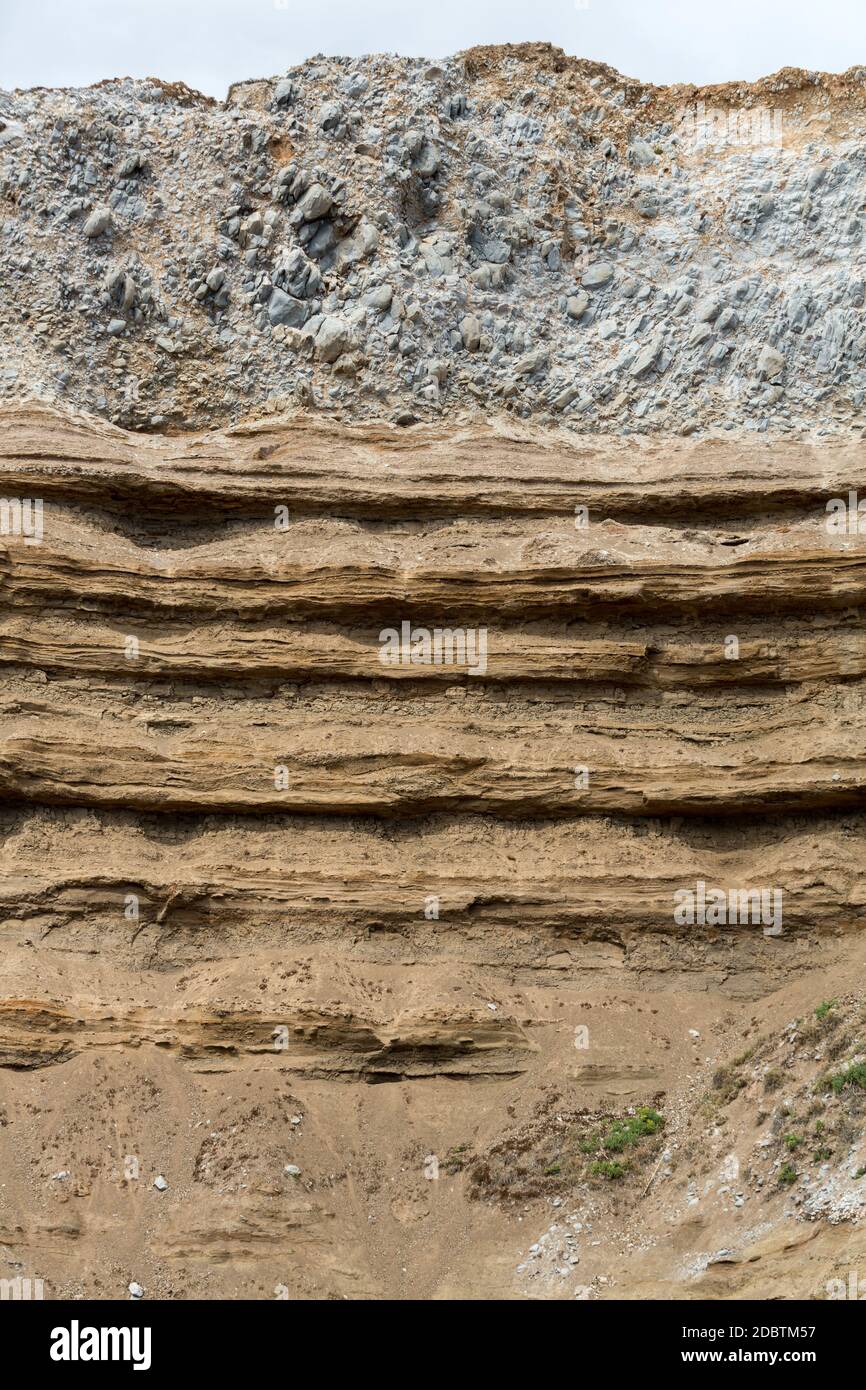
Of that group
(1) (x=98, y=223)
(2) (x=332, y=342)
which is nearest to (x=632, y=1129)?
(2) (x=332, y=342)

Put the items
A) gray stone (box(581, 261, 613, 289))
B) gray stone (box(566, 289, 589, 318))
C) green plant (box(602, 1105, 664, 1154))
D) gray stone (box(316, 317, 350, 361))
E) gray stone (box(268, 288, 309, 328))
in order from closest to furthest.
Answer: green plant (box(602, 1105, 664, 1154)) < gray stone (box(316, 317, 350, 361)) < gray stone (box(268, 288, 309, 328)) < gray stone (box(566, 289, 589, 318)) < gray stone (box(581, 261, 613, 289))

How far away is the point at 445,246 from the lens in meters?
29.4

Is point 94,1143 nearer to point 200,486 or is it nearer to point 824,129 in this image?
point 200,486

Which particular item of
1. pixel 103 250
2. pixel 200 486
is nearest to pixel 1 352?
pixel 103 250

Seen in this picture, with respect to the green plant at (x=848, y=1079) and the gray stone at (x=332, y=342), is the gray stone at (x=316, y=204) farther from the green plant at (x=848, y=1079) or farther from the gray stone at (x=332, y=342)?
the green plant at (x=848, y=1079)

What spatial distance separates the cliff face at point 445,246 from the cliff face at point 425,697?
11cm

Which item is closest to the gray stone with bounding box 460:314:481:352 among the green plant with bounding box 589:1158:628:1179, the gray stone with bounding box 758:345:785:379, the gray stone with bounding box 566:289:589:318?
the gray stone with bounding box 566:289:589:318

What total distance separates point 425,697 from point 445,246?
11.5 meters

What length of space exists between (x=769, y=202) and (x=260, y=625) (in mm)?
15394

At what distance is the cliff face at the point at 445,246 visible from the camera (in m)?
27.5

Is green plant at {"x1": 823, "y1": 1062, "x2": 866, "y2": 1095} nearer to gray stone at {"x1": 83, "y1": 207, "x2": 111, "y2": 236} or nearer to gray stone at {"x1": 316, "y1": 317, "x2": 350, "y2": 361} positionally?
gray stone at {"x1": 316, "y1": 317, "x2": 350, "y2": 361}

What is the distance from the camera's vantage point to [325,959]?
2038 cm

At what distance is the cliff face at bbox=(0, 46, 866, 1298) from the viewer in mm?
17750

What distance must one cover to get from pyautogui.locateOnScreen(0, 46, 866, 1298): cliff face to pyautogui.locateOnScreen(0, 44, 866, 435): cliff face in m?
0.11
